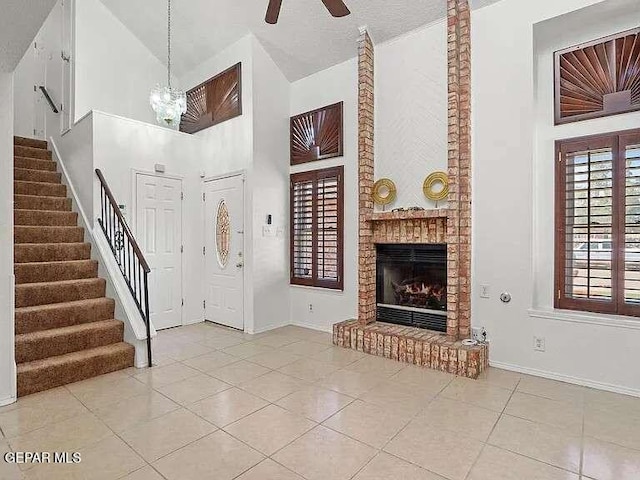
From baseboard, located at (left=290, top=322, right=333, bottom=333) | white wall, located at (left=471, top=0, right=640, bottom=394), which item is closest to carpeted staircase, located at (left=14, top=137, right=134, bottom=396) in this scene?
baseboard, located at (left=290, top=322, right=333, bottom=333)

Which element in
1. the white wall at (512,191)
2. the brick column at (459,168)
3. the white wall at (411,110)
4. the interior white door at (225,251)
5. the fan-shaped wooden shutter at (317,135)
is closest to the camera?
the white wall at (512,191)

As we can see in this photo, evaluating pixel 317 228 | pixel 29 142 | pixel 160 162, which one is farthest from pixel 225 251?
pixel 29 142

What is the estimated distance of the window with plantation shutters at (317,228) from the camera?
5125mm

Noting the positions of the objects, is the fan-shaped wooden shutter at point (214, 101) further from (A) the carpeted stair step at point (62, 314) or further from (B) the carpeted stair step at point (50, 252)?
(A) the carpeted stair step at point (62, 314)

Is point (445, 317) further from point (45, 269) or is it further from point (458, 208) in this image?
point (45, 269)

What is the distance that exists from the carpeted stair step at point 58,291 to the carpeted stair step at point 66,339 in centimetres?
37

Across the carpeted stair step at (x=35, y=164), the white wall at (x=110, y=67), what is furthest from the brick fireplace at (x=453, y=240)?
the carpeted stair step at (x=35, y=164)

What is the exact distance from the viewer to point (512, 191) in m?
3.71

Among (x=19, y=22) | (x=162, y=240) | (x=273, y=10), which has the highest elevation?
(x=273, y=10)

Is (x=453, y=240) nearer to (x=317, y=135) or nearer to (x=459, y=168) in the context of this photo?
(x=459, y=168)

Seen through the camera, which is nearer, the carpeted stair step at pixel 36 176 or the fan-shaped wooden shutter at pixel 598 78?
the fan-shaped wooden shutter at pixel 598 78

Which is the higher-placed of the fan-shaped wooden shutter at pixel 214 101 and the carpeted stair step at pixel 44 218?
the fan-shaped wooden shutter at pixel 214 101

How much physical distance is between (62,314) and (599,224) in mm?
5337

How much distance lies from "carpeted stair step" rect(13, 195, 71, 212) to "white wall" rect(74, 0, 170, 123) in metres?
1.39
